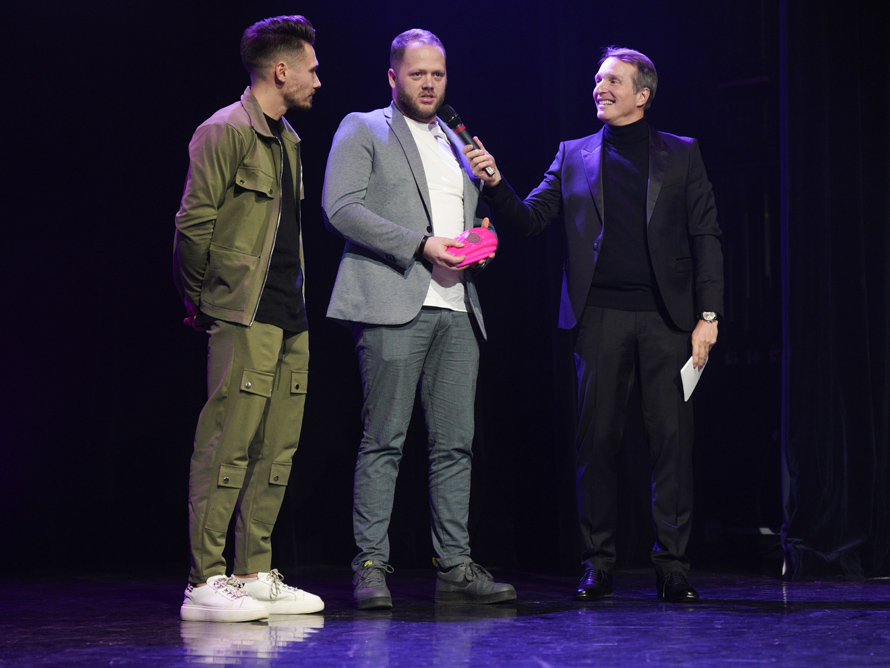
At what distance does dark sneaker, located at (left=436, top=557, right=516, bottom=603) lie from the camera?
251cm

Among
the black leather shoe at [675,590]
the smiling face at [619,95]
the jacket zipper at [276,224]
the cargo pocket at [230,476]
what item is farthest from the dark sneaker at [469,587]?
the smiling face at [619,95]

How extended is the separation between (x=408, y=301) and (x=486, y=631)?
2.94ft

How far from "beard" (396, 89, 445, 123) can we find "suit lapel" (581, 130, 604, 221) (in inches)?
19.2

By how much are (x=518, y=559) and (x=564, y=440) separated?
530mm

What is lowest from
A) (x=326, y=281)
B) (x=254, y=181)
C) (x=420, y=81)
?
(x=326, y=281)

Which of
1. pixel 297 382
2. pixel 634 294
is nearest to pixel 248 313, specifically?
pixel 297 382

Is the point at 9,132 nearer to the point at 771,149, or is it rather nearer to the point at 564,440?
the point at 564,440

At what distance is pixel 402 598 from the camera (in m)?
2.67

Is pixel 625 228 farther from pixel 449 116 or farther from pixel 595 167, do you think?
pixel 449 116

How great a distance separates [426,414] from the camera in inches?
104

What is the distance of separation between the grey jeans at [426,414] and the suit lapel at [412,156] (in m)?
0.31

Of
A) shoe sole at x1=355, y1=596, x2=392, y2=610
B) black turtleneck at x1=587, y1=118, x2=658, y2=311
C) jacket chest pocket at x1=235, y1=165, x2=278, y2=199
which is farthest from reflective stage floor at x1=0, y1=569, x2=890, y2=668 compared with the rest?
jacket chest pocket at x1=235, y1=165, x2=278, y2=199

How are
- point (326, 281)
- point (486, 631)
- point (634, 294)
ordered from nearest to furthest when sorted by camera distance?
point (486, 631), point (634, 294), point (326, 281)

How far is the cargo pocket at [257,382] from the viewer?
2.35 metres
